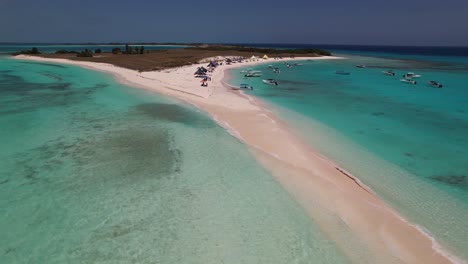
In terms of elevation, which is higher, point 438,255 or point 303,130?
point 303,130

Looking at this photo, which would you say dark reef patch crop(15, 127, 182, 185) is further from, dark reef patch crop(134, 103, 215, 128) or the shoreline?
the shoreline

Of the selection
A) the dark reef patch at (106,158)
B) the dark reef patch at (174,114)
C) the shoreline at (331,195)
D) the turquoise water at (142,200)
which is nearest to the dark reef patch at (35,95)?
the turquoise water at (142,200)

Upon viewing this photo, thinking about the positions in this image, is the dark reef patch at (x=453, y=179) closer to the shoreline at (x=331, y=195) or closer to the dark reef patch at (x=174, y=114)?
the shoreline at (x=331, y=195)

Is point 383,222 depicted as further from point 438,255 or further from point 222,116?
point 222,116

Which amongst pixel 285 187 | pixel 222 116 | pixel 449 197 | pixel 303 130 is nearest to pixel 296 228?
pixel 285 187

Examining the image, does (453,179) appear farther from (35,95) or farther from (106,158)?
(35,95)

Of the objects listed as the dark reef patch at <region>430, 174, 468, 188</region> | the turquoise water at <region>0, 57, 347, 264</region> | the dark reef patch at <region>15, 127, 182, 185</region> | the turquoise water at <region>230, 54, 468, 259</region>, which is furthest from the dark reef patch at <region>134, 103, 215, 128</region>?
the dark reef patch at <region>430, 174, 468, 188</region>
